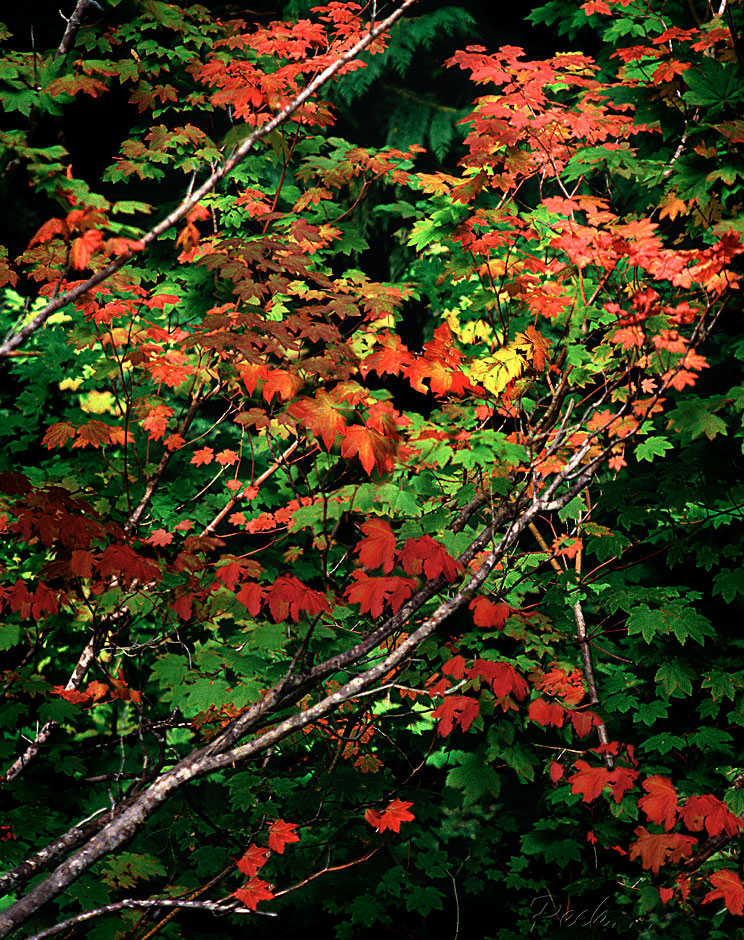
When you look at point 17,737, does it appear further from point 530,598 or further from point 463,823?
point 530,598

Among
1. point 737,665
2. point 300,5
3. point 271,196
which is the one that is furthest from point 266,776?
point 300,5

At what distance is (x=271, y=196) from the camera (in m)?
5.65

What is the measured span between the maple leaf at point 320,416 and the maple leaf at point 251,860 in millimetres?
2084

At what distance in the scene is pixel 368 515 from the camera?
14.5 feet

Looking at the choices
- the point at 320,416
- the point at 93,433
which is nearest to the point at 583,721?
the point at 320,416

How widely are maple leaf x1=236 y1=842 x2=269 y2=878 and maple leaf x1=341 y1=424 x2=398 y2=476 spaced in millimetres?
2008

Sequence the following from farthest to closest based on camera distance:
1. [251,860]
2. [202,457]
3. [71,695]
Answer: [202,457], [71,695], [251,860]

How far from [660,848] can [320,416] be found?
3022 mm

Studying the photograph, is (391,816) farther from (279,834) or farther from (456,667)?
(456,667)

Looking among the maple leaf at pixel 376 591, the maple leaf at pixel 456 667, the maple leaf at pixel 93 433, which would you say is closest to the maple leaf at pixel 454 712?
the maple leaf at pixel 456 667

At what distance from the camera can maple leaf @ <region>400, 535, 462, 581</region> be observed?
3.07 metres


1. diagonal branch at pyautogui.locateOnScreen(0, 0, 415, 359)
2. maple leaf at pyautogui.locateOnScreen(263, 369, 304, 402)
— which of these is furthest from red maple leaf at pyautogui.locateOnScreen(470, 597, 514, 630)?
diagonal branch at pyautogui.locateOnScreen(0, 0, 415, 359)

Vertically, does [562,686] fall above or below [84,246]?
below

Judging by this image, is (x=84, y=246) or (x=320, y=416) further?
(x=320, y=416)
